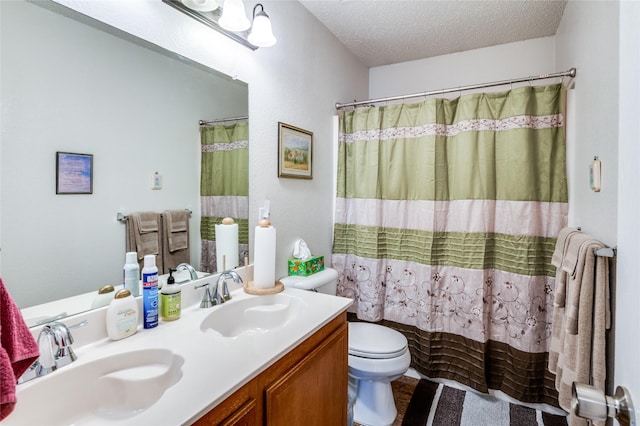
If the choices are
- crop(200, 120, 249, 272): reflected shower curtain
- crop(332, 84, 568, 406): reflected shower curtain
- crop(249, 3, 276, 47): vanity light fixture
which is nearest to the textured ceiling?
crop(332, 84, 568, 406): reflected shower curtain

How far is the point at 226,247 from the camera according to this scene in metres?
1.50

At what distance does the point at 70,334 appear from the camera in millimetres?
884

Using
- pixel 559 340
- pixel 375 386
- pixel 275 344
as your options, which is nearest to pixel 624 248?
pixel 275 344

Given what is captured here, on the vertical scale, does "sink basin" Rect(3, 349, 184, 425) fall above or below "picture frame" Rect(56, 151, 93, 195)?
below

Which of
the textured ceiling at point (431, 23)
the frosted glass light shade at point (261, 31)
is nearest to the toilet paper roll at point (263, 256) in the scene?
the frosted glass light shade at point (261, 31)

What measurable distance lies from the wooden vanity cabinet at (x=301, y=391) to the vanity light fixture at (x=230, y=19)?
1.31 meters

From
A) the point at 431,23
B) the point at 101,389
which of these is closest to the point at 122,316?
the point at 101,389

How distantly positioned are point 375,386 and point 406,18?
7.58 feet

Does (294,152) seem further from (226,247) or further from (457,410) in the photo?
(457,410)

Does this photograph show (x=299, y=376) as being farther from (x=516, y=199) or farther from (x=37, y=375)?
(x=516, y=199)

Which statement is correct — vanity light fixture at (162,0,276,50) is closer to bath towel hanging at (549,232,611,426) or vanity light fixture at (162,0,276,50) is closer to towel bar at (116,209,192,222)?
towel bar at (116,209,192,222)

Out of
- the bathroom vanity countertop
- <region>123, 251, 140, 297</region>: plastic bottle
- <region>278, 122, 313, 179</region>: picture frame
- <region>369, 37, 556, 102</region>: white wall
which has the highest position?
<region>369, 37, 556, 102</region>: white wall

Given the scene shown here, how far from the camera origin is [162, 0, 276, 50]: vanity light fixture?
1250mm

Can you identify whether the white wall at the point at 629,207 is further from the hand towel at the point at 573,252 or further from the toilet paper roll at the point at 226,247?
the toilet paper roll at the point at 226,247
